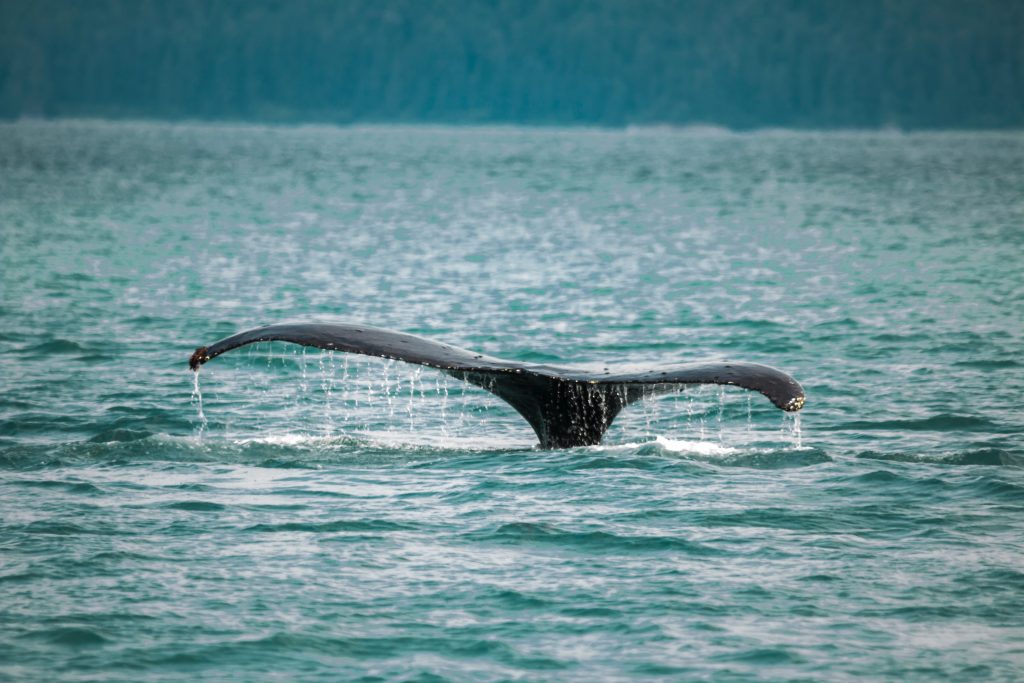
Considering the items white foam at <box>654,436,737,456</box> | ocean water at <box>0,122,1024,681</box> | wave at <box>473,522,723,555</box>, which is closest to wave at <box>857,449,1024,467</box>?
ocean water at <box>0,122,1024,681</box>

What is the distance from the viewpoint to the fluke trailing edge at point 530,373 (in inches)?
435

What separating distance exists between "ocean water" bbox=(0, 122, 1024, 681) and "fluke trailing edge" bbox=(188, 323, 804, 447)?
0.98m

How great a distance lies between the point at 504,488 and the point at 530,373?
6.10ft

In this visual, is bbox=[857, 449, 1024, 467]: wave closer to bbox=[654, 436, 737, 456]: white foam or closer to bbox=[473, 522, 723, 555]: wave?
bbox=[654, 436, 737, 456]: white foam

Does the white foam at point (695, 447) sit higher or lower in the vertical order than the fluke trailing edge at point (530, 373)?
lower

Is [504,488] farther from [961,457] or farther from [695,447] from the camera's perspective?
[961,457]

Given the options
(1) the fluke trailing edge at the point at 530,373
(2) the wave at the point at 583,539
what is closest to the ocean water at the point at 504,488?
(2) the wave at the point at 583,539

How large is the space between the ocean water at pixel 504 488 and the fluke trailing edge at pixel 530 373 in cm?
98

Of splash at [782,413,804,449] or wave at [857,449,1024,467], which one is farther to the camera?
splash at [782,413,804,449]

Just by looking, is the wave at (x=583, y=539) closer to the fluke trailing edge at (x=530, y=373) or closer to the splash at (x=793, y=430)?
the fluke trailing edge at (x=530, y=373)

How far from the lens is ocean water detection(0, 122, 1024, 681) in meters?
10.0

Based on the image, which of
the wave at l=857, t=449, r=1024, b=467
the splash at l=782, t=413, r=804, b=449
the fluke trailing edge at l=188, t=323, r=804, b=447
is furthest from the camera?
the splash at l=782, t=413, r=804, b=449

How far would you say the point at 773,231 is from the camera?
168 feet

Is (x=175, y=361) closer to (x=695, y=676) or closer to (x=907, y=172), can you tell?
(x=695, y=676)
